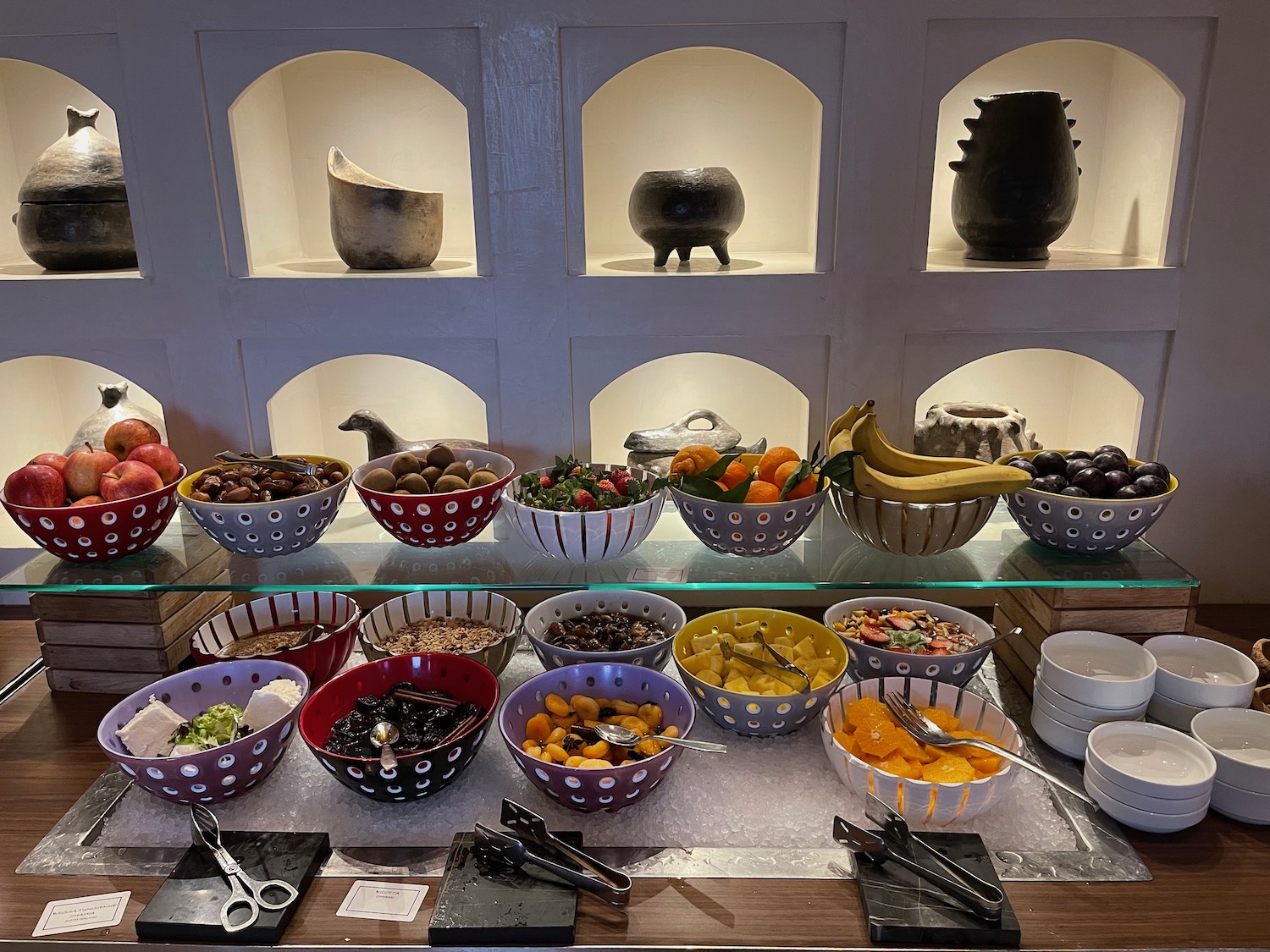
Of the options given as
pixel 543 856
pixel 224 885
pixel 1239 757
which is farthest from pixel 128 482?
pixel 1239 757

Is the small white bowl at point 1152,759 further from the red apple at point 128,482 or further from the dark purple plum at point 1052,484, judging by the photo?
the red apple at point 128,482

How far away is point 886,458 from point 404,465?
2.32 feet

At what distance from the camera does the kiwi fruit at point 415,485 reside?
1.33m

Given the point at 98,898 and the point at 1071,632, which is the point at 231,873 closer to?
the point at 98,898

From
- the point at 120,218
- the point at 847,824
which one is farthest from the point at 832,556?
the point at 120,218

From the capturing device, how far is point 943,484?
1.23 m

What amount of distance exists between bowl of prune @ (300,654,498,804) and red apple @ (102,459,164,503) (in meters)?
0.40

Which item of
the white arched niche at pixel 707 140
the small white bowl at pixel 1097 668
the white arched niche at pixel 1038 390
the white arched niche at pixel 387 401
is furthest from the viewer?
the white arched niche at pixel 387 401

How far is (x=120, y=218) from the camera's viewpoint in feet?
5.64

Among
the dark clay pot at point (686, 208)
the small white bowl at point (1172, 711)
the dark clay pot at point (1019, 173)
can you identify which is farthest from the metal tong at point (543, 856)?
the dark clay pot at point (1019, 173)

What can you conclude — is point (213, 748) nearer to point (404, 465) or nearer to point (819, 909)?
point (404, 465)

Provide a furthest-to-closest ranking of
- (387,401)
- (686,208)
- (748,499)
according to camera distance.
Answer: (387,401), (686,208), (748,499)

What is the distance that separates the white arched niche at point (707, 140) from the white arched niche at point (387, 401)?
0.52m

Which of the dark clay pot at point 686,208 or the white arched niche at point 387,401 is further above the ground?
the dark clay pot at point 686,208
